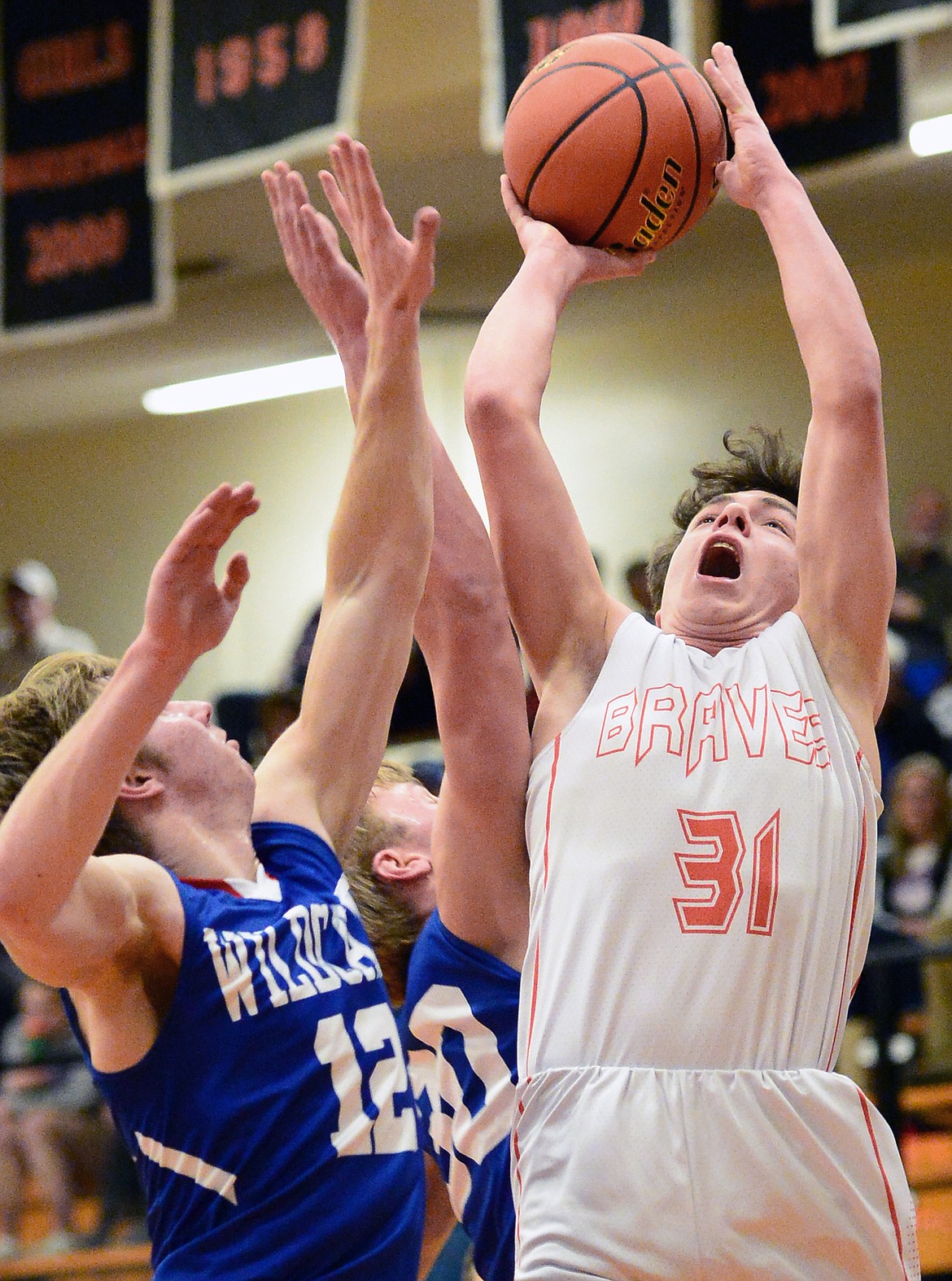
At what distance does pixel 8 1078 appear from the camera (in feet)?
24.6

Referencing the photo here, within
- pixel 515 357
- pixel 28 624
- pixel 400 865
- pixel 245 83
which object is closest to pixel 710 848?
pixel 515 357

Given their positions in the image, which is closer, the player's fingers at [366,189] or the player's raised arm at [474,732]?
the player's raised arm at [474,732]

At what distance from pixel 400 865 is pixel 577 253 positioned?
127cm

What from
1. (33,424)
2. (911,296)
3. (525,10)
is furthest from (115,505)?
(525,10)

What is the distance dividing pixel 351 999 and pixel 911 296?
347 inches

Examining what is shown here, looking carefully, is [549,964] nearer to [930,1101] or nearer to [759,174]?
[759,174]

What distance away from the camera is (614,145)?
259 centimetres

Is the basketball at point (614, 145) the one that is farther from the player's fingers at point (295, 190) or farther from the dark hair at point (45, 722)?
the dark hair at point (45, 722)

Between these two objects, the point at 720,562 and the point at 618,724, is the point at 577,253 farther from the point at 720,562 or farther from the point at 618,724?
the point at 618,724

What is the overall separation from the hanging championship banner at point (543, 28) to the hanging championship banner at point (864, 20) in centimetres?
46

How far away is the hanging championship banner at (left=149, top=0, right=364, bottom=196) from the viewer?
635 centimetres

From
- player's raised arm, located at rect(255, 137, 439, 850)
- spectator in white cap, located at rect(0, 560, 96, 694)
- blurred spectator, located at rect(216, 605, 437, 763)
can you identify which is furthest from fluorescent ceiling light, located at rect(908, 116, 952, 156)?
player's raised arm, located at rect(255, 137, 439, 850)

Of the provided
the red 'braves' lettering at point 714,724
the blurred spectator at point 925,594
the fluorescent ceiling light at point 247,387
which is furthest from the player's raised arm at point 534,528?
the fluorescent ceiling light at point 247,387

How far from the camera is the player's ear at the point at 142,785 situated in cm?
262
